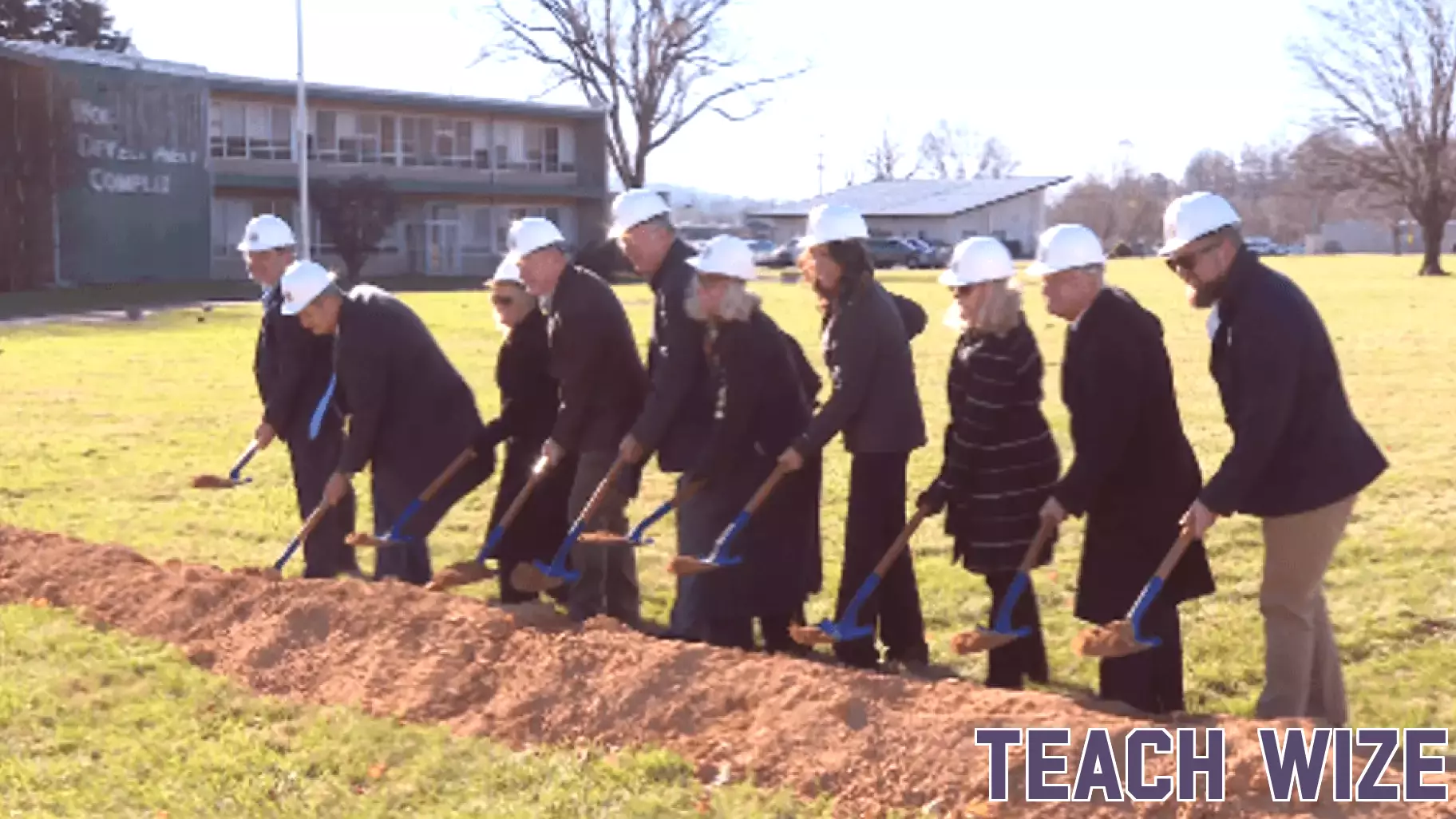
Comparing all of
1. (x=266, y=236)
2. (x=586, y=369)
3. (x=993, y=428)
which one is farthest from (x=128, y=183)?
(x=993, y=428)

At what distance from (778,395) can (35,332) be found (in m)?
23.3

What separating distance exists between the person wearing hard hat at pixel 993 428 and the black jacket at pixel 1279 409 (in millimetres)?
932

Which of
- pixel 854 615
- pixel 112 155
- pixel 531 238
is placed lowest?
pixel 854 615

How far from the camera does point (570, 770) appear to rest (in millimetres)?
5492

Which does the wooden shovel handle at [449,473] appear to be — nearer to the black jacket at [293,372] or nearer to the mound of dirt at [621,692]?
the mound of dirt at [621,692]

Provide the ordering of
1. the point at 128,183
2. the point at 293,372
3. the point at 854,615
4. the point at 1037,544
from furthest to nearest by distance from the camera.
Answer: the point at 128,183
the point at 293,372
the point at 854,615
the point at 1037,544

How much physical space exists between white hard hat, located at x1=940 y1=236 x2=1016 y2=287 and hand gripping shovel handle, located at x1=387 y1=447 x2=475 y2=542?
111 inches

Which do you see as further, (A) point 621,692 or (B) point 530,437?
(B) point 530,437

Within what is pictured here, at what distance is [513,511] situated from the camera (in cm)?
777

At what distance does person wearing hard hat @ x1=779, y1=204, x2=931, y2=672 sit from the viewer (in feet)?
22.1

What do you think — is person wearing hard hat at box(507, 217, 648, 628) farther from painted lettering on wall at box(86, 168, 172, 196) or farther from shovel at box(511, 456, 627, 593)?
painted lettering on wall at box(86, 168, 172, 196)

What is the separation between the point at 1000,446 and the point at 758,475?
1.11 metres

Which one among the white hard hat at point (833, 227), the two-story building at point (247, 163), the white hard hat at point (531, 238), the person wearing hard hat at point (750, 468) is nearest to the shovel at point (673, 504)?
the person wearing hard hat at point (750, 468)

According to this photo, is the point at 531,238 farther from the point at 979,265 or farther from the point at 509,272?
the point at 979,265
